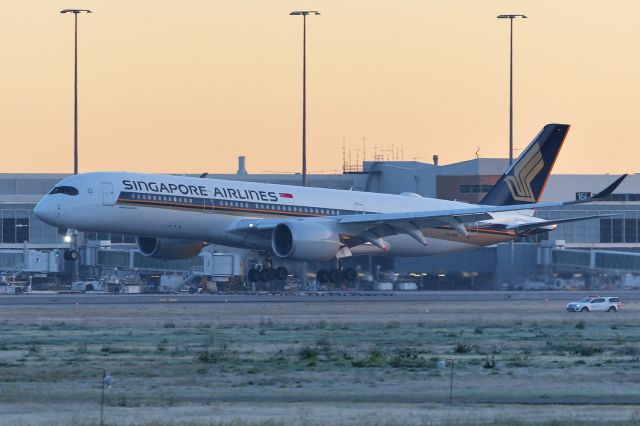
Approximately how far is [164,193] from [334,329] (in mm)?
16048

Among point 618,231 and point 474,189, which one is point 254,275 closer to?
point 618,231

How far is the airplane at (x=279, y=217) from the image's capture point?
62938 millimetres

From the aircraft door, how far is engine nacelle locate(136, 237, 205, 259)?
6587 mm

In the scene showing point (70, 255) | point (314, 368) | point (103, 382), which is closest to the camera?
point (103, 382)

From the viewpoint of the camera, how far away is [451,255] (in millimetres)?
90312

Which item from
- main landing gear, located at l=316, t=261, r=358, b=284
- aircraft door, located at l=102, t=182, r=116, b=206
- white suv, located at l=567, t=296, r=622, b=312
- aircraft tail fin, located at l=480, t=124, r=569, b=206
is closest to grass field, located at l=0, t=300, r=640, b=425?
aircraft door, located at l=102, t=182, r=116, b=206

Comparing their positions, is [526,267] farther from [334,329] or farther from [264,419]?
[264,419]

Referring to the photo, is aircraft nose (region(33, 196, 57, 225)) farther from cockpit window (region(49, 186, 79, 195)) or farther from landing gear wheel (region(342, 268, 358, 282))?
landing gear wheel (region(342, 268, 358, 282))

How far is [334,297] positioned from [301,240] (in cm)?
1148

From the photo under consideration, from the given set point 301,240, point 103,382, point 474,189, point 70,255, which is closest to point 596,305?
point 301,240

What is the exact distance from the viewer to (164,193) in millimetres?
63594

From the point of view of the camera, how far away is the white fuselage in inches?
2467

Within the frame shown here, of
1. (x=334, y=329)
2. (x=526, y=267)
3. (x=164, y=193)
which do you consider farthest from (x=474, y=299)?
(x=334, y=329)

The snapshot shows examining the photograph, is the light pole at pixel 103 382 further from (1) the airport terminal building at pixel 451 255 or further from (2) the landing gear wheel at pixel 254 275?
(1) the airport terminal building at pixel 451 255
